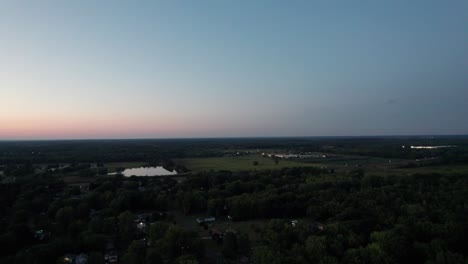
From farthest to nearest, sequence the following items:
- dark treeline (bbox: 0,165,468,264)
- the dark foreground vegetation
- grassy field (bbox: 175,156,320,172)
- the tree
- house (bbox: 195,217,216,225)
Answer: grassy field (bbox: 175,156,320,172) < house (bbox: 195,217,216,225) < the tree < the dark foreground vegetation < dark treeline (bbox: 0,165,468,264)

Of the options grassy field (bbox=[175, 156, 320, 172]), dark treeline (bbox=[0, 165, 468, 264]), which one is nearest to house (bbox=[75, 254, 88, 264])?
dark treeline (bbox=[0, 165, 468, 264])

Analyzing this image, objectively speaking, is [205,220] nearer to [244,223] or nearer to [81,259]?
[244,223]

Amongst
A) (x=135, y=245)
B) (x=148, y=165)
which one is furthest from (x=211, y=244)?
(x=148, y=165)

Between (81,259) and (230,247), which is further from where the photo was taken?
(230,247)

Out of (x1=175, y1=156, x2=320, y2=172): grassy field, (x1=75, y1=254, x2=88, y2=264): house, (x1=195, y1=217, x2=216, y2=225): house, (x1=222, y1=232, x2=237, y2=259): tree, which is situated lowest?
(x1=195, y1=217, x2=216, y2=225): house

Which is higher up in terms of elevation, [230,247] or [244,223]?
[230,247]

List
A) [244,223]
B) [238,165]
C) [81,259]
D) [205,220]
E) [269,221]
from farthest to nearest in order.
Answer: [238,165]
[205,220]
[244,223]
[269,221]
[81,259]

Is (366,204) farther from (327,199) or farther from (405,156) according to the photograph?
(405,156)

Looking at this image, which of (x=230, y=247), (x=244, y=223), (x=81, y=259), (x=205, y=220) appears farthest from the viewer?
(x=205, y=220)

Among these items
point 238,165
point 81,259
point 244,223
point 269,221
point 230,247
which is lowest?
point 244,223

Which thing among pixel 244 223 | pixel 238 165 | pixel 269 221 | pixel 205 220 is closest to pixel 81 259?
pixel 205 220

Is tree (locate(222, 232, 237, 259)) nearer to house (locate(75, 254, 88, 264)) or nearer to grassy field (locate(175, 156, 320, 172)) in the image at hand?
house (locate(75, 254, 88, 264))
